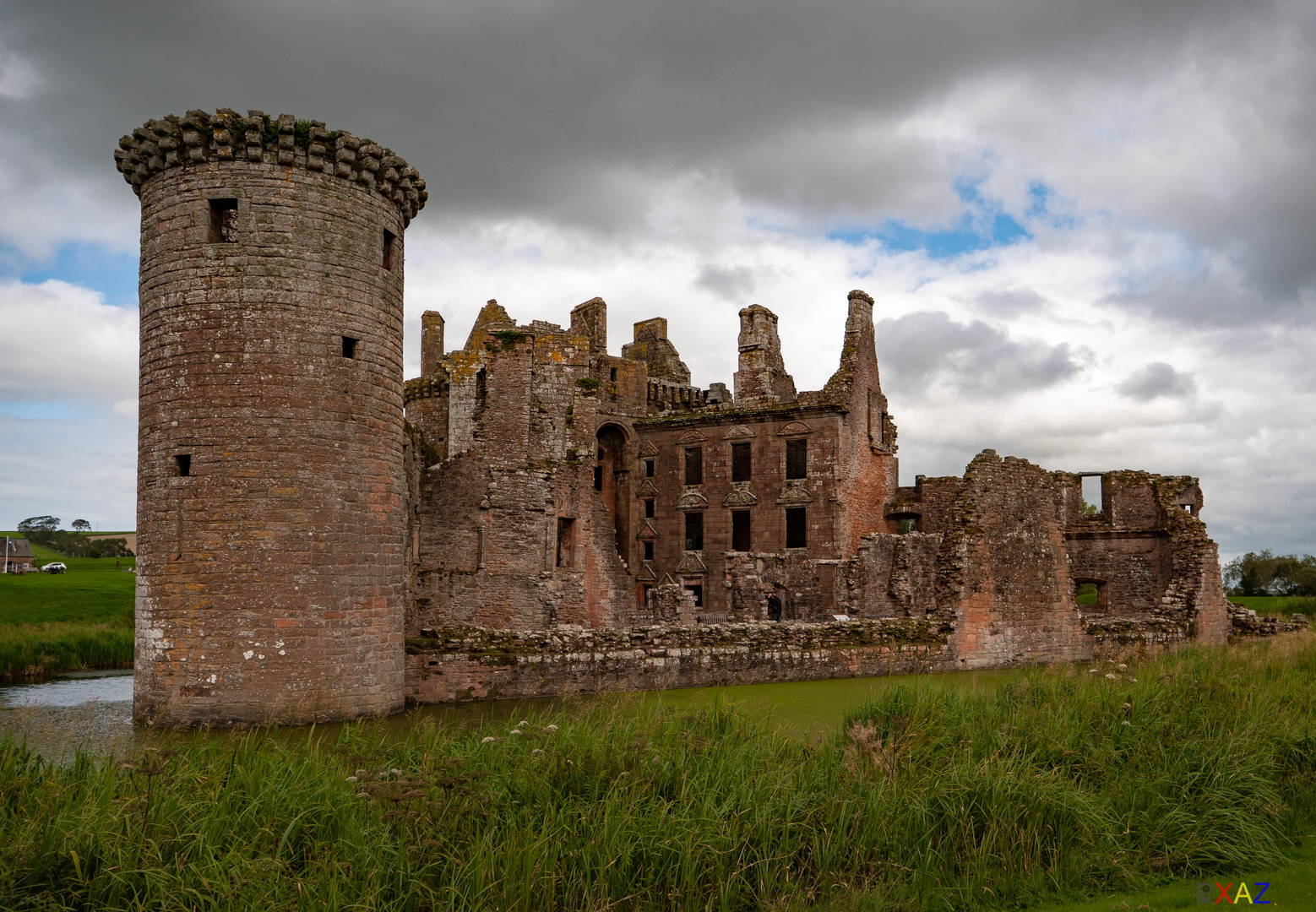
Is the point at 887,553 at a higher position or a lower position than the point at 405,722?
higher

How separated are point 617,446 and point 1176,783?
28.4m

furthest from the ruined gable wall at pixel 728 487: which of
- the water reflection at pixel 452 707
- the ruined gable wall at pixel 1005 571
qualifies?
the water reflection at pixel 452 707

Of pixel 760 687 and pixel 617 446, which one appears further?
pixel 617 446

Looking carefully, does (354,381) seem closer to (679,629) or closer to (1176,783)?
(679,629)

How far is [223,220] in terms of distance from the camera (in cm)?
1384

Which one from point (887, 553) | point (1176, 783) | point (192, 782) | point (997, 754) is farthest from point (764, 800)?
point (887, 553)

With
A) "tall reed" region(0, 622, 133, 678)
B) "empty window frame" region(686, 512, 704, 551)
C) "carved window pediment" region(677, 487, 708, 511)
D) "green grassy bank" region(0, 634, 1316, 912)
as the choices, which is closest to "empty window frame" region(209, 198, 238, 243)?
"green grassy bank" region(0, 634, 1316, 912)

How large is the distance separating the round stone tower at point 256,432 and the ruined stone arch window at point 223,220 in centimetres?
3

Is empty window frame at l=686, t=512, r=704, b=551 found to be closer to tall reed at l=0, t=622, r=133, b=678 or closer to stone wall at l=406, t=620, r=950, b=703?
stone wall at l=406, t=620, r=950, b=703

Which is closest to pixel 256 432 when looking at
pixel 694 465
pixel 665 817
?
pixel 665 817

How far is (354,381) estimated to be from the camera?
13.9 metres

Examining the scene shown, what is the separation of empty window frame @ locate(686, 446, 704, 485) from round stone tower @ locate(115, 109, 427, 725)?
2083cm

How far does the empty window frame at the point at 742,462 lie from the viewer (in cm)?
3312

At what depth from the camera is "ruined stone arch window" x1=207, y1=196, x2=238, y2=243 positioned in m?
13.4
